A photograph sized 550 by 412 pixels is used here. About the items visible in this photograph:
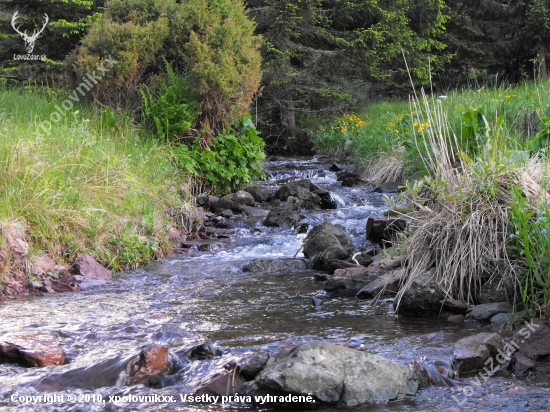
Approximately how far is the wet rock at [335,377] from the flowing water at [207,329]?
84 mm

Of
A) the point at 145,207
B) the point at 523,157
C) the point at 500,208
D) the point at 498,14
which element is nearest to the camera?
the point at 500,208

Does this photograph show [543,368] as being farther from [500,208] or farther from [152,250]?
[152,250]

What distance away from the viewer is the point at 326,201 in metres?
10.1

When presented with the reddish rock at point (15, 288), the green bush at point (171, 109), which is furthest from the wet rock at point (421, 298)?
the green bush at point (171, 109)

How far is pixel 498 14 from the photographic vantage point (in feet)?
71.2

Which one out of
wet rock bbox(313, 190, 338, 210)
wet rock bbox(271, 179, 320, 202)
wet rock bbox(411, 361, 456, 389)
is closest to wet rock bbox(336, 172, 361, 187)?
wet rock bbox(271, 179, 320, 202)

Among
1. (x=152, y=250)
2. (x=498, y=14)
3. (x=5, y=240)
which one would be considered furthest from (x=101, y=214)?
(x=498, y=14)

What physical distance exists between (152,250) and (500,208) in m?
3.91

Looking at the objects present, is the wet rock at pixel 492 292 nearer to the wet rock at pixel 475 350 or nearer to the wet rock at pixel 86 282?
the wet rock at pixel 475 350

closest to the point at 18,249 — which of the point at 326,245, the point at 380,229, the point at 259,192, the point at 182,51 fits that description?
the point at 326,245

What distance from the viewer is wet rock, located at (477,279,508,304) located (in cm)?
482

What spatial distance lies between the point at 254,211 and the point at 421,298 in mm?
4925

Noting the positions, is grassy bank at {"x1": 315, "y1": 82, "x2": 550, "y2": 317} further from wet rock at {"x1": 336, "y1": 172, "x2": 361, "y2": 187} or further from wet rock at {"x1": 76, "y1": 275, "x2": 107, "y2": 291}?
wet rock at {"x1": 336, "y1": 172, "x2": 361, "y2": 187}

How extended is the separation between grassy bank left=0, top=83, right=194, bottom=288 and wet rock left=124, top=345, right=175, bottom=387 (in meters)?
2.48
